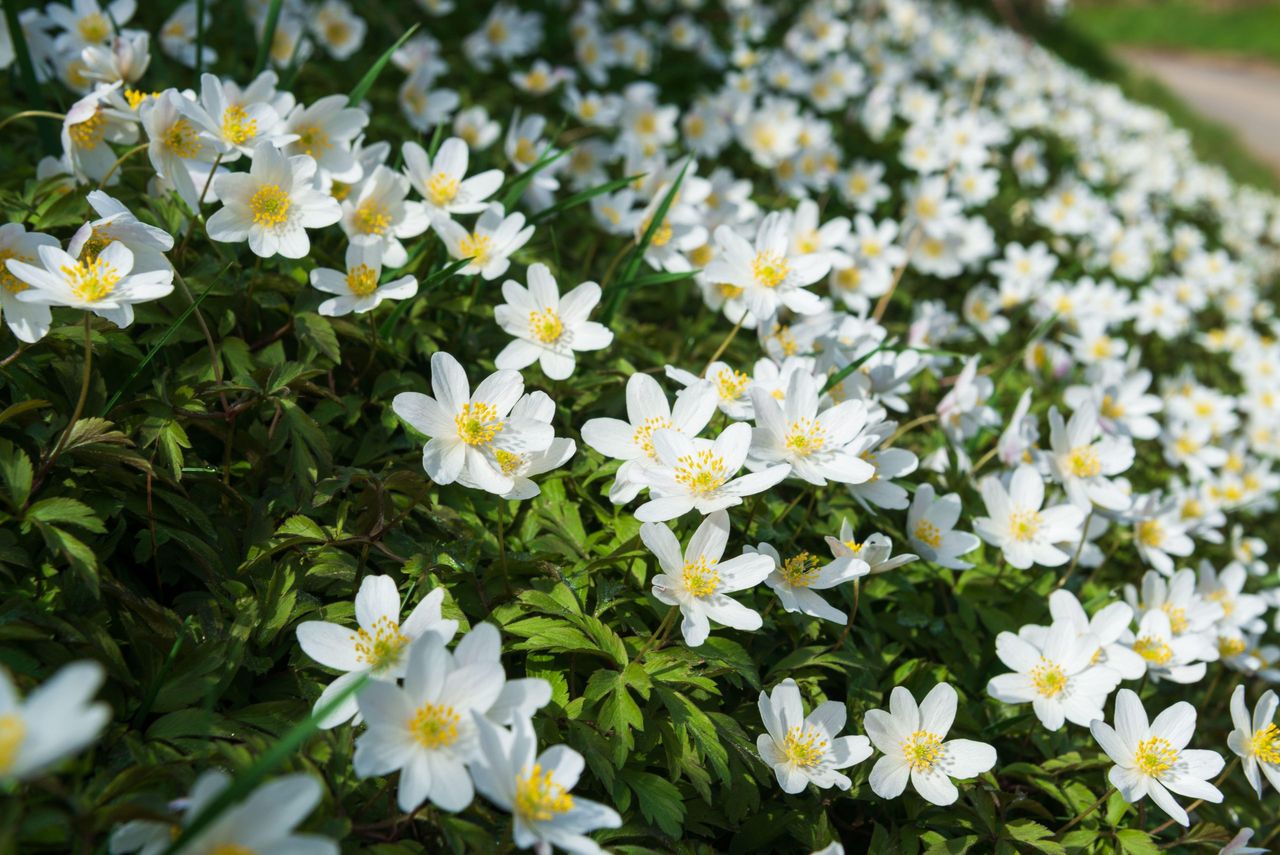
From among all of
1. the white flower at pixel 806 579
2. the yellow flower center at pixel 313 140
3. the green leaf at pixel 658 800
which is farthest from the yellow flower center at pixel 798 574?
the yellow flower center at pixel 313 140

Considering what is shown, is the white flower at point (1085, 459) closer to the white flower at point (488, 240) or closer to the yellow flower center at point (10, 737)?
the white flower at point (488, 240)

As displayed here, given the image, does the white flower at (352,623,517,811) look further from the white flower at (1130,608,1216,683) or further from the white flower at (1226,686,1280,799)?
the white flower at (1130,608,1216,683)

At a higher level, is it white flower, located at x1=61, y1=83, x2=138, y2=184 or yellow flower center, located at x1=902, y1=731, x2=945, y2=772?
white flower, located at x1=61, y1=83, x2=138, y2=184

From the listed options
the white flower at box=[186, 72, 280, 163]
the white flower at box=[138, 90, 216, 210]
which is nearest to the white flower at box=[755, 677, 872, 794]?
the white flower at box=[186, 72, 280, 163]

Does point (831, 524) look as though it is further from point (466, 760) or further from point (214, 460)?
point (214, 460)

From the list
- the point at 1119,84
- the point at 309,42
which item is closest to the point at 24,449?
the point at 309,42

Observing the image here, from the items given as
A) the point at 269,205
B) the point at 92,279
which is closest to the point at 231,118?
the point at 269,205
